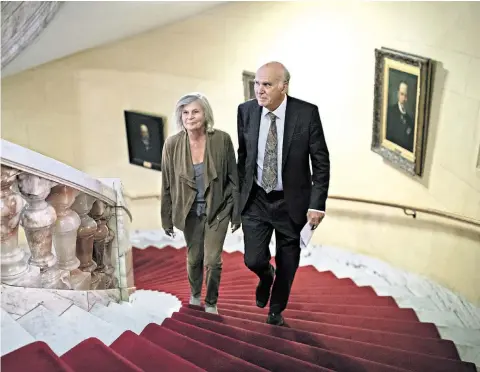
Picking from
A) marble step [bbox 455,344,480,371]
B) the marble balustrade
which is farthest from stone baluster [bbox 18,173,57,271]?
marble step [bbox 455,344,480,371]

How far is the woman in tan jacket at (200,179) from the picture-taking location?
11.0ft

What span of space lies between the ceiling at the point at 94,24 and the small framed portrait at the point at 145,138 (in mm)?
1009

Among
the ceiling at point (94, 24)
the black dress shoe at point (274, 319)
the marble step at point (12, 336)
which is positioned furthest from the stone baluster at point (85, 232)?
the ceiling at point (94, 24)

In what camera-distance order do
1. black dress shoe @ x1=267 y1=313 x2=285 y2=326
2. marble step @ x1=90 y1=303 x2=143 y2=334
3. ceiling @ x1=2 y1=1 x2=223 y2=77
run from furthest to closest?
ceiling @ x1=2 y1=1 x2=223 y2=77 → black dress shoe @ x1=267 y1=313 x2=285 y2=326 → marble step @ x1=90 y1=303 x2=143 y2=334

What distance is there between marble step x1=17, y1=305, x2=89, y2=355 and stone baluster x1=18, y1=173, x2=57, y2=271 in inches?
9.6

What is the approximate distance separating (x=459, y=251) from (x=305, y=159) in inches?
79.5

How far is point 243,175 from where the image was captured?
3490mm

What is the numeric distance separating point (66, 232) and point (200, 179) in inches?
35.8

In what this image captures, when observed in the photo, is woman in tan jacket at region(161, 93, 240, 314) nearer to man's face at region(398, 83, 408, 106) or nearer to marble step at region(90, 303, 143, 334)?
marble step at region(90, 303, 143, 334)

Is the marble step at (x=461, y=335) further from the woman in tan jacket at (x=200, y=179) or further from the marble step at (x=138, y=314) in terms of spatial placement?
the marble step at (x=138, y=314)

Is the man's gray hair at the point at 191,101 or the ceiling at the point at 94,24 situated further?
the ceiling at the point at 94,24

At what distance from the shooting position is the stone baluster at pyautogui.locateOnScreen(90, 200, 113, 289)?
3.16 m

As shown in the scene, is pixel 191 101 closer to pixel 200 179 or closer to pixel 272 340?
pixel 200 179

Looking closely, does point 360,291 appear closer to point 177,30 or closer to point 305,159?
point 305,159
